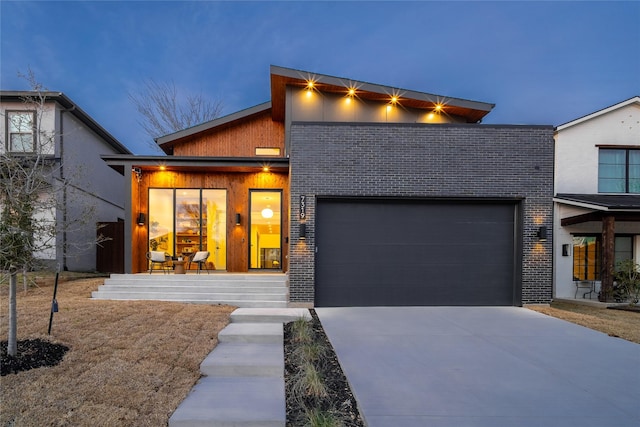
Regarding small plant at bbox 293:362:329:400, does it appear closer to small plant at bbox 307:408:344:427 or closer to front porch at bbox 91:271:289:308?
small plant at bbox 307:408:344:427

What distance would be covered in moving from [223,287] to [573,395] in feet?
22.4

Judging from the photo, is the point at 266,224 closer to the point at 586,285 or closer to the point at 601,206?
the point at 601,206

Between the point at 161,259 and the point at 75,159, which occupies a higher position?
the point at 75,159

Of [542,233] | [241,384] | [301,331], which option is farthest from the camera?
[542,233]

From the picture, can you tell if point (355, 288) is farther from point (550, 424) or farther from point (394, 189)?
point (550, 424)

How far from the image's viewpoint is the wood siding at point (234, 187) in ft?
32.9

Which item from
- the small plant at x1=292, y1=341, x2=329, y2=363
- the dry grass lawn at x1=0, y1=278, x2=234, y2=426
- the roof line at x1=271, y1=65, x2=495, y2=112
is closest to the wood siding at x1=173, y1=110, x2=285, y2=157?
the roof line at x1=271, y1=65, x2=495, y2=112

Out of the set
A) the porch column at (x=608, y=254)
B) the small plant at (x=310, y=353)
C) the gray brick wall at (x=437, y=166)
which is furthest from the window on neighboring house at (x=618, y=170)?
the small plant at (x=310, y=353)

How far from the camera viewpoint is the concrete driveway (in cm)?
315

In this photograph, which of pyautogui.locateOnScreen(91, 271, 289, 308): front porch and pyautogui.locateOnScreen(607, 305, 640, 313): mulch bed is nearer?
pyautogui.locateOnScreen(91, 271, 289, 308): front porch

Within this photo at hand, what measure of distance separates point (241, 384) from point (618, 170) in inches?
529

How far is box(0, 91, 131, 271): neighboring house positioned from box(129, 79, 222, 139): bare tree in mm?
4308

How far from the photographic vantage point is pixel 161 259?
355 inches

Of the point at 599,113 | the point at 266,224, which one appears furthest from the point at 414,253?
the point at 599,113
